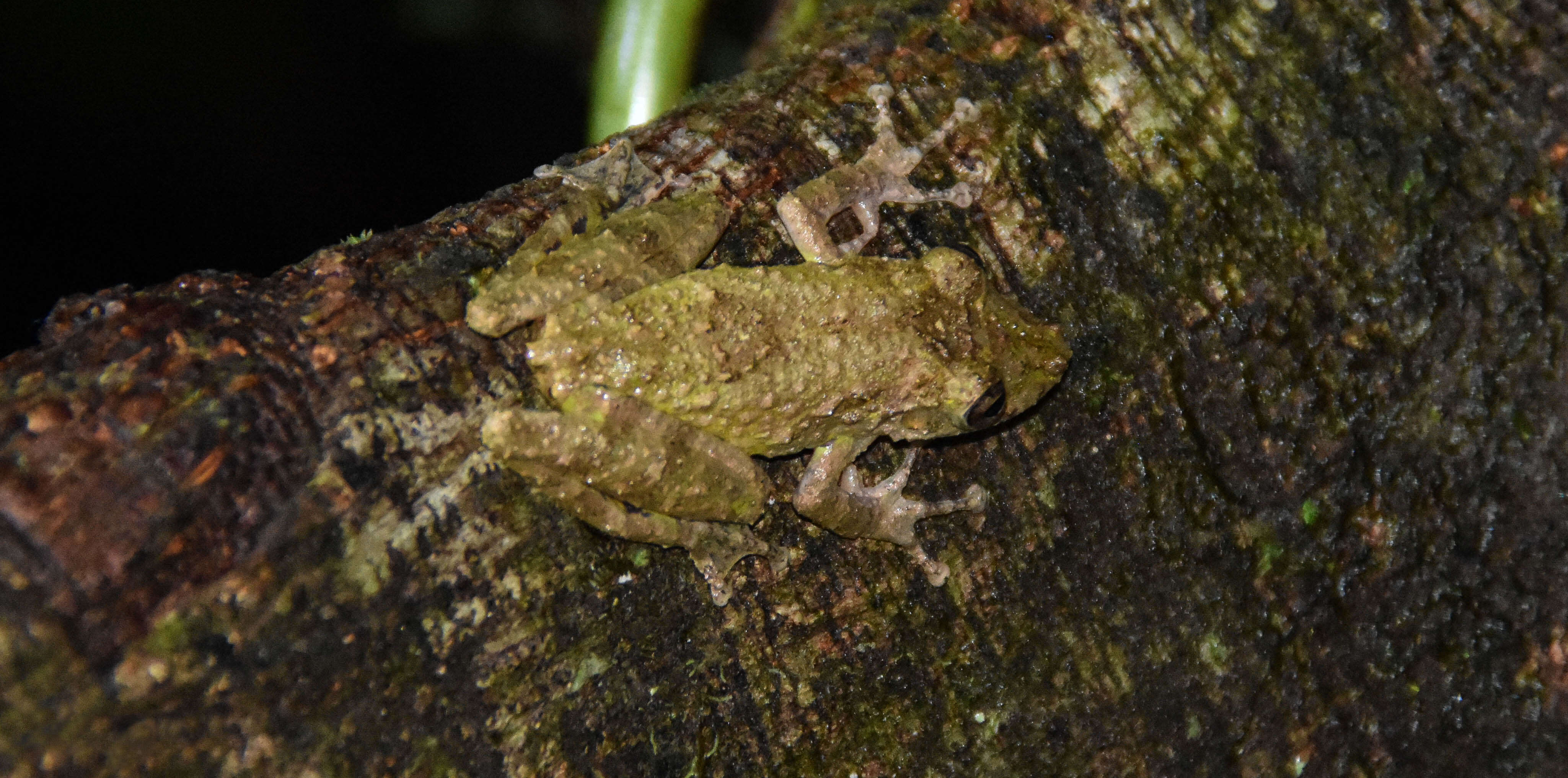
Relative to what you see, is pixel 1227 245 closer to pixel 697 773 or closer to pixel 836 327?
pixel 836 327

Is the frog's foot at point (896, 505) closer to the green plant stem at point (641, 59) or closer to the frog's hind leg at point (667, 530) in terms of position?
the frog's hind leg at point (667, 530)

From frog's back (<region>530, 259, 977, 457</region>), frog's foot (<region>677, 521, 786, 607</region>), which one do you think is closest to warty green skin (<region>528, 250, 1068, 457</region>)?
frog's back (<region>530, 259, 977, 457</region>)

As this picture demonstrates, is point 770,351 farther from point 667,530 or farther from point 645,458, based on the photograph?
point 667,530

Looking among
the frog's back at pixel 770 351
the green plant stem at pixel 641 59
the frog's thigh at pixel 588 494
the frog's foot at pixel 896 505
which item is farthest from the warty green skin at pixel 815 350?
the green plant stem at pixel 641 59

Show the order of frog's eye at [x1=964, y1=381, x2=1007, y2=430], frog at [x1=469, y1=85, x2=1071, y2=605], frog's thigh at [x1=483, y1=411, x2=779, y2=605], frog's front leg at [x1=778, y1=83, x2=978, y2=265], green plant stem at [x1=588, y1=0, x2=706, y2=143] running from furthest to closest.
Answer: green plant stem at [x1=588, y1=0, x2=706, y2=143], frog's eye at [x1=964, y1=381, x2=1007, y2=430], frog's front leg at [x1=778, y1=83, x2=978, y2=265], frog at [x1=469, y1=85, x2=1071, y2=605], frog's thigh at [x1=483, y1=411, x2=779, y2=605]

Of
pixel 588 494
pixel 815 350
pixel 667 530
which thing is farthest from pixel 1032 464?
pixel 588 494

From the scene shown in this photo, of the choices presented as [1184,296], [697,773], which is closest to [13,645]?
[697,773]

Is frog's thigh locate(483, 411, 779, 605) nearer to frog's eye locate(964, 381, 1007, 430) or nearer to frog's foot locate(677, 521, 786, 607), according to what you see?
frog's foot locate(677, 521, 786, 607)
